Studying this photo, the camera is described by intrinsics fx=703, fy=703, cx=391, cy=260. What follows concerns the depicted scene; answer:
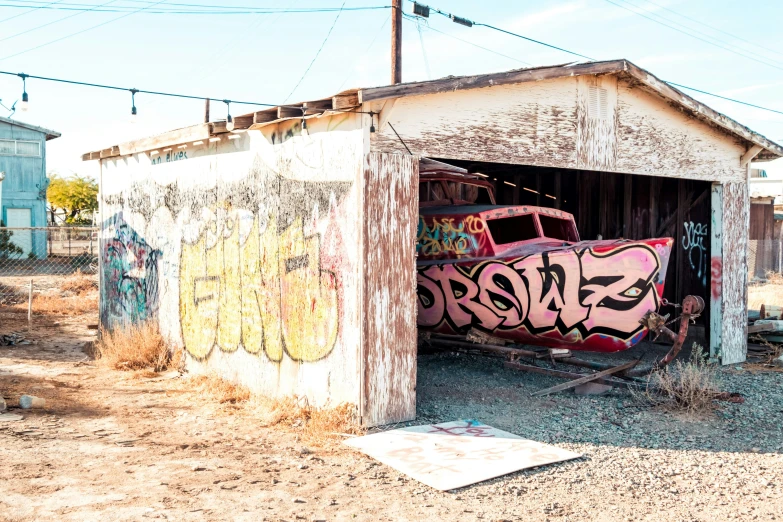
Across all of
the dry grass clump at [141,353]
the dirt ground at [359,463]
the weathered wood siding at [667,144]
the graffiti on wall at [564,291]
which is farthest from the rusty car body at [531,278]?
the dry grass clump at [141,353]

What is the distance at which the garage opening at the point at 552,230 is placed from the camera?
8328 mm

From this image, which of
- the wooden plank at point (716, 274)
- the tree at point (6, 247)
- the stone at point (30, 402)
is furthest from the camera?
the tree at point (6, 247)

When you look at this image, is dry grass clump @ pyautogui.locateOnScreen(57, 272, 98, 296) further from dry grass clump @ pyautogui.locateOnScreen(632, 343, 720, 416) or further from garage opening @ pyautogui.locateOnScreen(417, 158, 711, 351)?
dry grass clump @ pyautogui.locateOnScreen(632, 343, 720, 416)

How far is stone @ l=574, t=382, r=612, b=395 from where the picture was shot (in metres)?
8.38

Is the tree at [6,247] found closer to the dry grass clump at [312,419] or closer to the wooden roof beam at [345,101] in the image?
the dry grass clump at [312,419]

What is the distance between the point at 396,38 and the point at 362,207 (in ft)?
39.6

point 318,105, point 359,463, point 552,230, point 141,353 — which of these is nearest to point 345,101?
point 318,105

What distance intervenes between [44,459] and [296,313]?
9.00ft

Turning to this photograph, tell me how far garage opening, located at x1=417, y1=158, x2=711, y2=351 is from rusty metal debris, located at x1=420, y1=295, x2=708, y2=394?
0.23m

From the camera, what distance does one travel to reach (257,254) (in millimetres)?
8250

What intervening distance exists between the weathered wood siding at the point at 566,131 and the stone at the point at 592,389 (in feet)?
8.69

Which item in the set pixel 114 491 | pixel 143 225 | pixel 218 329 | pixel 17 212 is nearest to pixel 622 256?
pixel 218 329

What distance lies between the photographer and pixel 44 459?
235 inches

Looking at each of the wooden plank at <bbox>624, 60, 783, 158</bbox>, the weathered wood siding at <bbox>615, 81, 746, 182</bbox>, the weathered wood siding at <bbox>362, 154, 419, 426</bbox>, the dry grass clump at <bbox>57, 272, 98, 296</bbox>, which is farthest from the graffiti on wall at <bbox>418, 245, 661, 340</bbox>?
the dry grass clump at <bbox>57, 272, 98, 296</bbox>
